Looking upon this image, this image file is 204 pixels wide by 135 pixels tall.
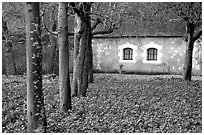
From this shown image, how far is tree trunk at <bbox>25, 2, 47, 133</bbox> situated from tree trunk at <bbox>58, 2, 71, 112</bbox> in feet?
7.55

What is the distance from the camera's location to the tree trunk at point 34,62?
592 cm

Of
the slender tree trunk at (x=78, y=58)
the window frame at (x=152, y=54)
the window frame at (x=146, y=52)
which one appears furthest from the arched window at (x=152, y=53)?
the slender tree trunk at (x=78, y=58)

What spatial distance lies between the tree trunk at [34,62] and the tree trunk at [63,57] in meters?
2.30

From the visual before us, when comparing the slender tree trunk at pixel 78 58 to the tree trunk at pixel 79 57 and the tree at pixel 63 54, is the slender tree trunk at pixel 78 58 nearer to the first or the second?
the tree trunk at pixel 79 57

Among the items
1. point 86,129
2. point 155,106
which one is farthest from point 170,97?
point 86,129

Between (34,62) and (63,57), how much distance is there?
102 inches

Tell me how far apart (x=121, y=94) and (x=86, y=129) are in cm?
465

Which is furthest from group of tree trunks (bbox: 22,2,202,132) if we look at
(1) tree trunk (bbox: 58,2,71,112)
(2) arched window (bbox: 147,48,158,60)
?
(2) arched window (bbox: 147,48,158,60)

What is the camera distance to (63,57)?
857cm

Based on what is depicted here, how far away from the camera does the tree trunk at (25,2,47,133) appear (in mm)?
5922

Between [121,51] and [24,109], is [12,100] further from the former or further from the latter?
[121,51]

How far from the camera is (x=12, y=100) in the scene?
10.8 m

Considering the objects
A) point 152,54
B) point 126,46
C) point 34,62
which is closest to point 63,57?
point 34,62

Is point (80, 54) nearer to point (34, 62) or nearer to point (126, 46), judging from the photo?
point (34, 62)
